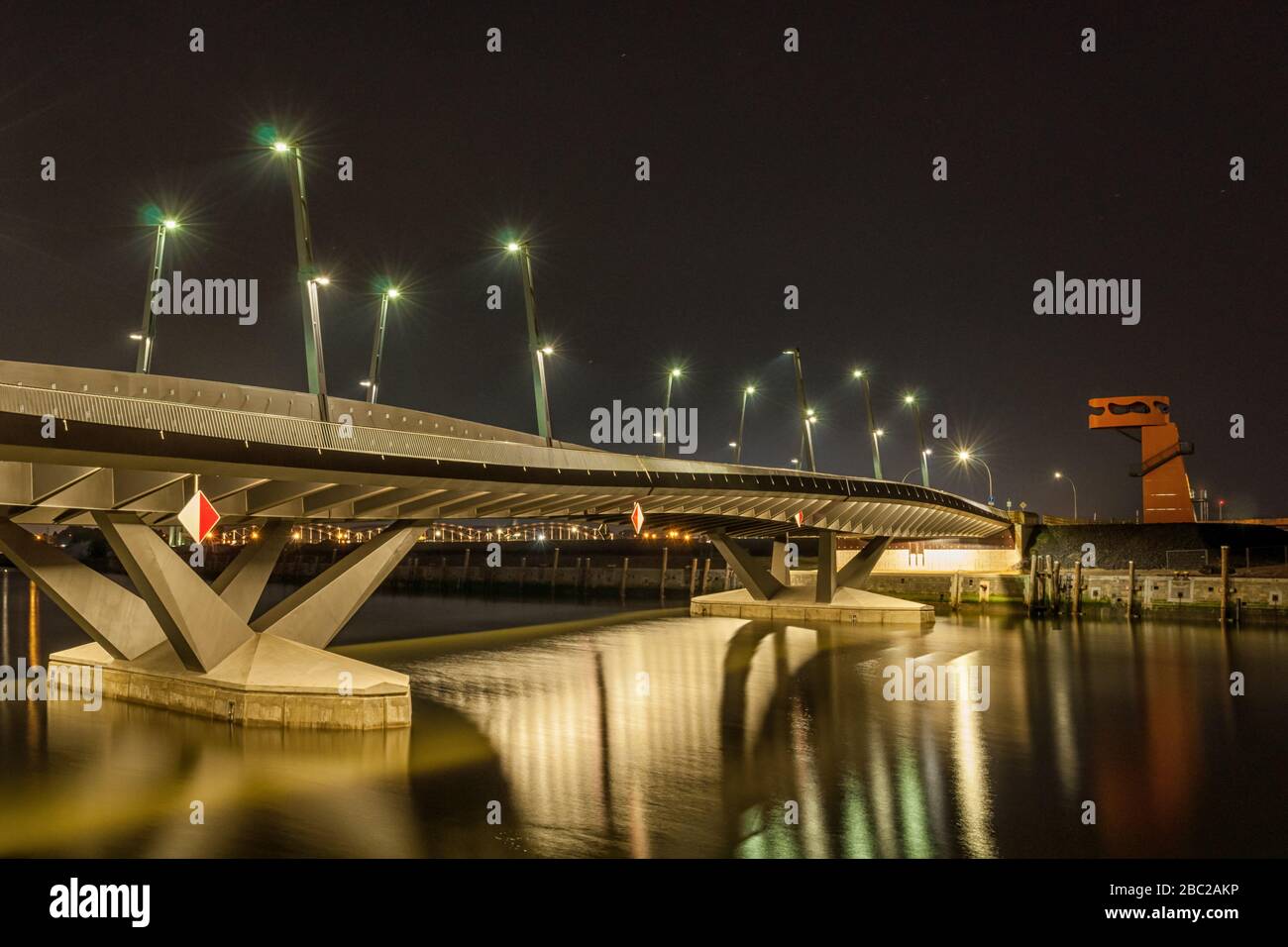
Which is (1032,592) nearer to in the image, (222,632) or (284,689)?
→ (284,689)

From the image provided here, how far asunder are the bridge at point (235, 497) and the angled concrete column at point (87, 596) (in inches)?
1.7

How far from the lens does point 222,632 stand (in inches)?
898

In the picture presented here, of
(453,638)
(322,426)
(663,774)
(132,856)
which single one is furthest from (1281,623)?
(132,856)

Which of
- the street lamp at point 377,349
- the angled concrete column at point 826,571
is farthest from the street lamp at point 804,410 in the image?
the street lamp at point 377,349

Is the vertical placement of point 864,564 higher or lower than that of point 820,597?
higher

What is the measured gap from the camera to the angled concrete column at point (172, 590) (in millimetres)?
21172

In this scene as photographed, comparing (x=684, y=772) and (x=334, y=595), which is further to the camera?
(x=334, y=595)

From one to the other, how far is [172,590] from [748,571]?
37940 mm

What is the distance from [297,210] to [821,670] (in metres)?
21.8

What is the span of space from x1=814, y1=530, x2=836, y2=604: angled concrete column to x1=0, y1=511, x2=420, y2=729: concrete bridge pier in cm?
3082

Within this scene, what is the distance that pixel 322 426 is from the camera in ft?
69.9

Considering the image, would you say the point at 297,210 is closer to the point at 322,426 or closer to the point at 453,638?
the point at 322,426

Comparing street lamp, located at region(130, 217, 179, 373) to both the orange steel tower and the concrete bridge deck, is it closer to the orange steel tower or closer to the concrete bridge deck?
the concrete bridge deck

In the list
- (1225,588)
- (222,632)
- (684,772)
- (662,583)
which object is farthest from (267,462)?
(662,583)
